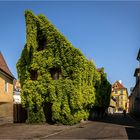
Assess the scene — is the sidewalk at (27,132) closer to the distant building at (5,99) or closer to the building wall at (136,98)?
the distant building at (5,99)

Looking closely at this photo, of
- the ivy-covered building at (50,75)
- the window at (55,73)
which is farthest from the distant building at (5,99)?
the window at (55,73)

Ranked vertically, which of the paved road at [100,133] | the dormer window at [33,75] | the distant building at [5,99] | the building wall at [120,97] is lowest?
the building wall at [120,97]

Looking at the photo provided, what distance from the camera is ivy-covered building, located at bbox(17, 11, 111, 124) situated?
33.9 metres

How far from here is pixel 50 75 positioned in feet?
116

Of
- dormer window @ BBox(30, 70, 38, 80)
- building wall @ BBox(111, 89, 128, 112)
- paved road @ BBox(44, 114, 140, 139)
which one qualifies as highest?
dormer window @ BBox(30, 70, 38, 80)

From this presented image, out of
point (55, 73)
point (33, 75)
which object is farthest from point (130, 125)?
point (33, 75)

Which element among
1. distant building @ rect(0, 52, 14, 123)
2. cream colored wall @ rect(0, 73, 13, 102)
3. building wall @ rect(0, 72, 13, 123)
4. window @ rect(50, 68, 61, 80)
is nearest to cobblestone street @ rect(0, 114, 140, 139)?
window @ rect(50, 68, 61, 80)

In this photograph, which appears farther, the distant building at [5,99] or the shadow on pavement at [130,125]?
the distant building at [5,99]

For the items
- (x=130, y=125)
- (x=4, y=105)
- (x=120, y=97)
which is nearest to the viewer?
(x=130, y=125)

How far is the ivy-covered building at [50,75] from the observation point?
1335 inches

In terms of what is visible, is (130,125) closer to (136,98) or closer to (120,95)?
(136,98)

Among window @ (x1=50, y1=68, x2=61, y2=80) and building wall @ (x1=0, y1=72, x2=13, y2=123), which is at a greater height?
window @ (x1=50, y1=68, x2=61, y2=80)

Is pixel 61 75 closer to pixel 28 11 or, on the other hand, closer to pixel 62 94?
pixel 62 94

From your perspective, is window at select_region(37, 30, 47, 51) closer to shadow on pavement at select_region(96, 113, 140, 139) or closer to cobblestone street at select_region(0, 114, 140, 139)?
cobblestone street at select_region(0, 114, 140, 139)
